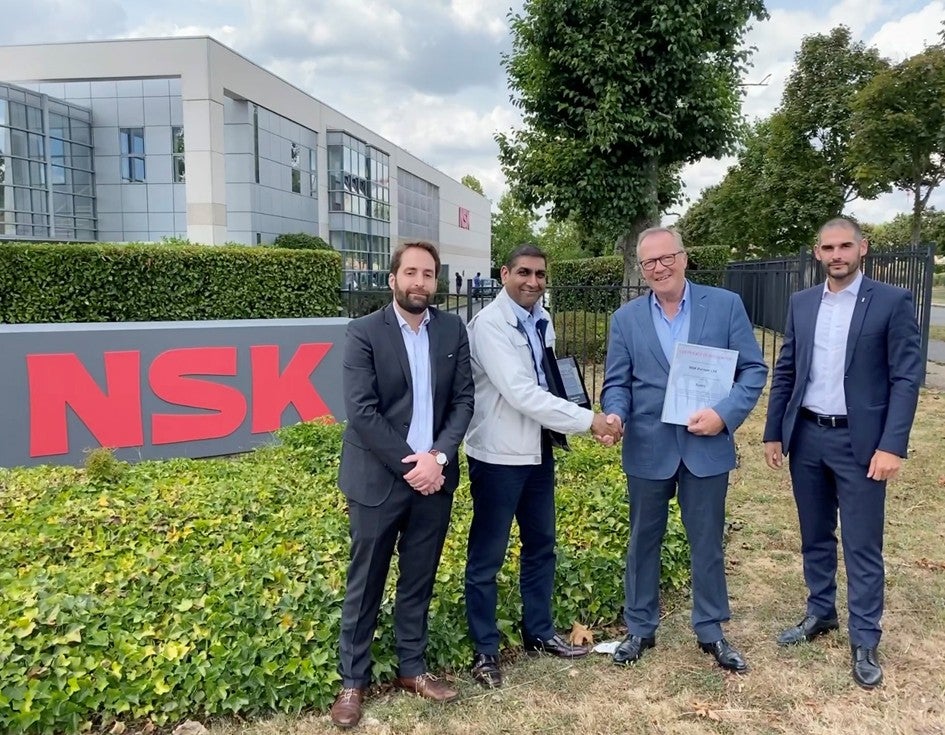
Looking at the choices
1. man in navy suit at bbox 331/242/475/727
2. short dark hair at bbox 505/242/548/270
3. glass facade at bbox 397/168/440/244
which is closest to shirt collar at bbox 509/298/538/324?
short dark hair at bbox 505/242/548/270

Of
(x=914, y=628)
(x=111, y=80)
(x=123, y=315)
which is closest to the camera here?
(x=914, y=628)

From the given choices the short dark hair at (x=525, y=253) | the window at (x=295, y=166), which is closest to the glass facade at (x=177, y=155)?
the window at (x=295, y=166)

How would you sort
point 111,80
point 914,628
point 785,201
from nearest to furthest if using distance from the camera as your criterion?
point 914,628 < point 785,201 < point 111,80

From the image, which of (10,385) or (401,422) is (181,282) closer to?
(10,385)

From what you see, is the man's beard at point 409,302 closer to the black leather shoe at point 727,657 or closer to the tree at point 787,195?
the black leather shoe at point 727,657

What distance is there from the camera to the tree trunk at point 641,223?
13.3 m

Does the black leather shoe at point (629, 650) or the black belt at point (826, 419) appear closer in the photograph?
the black belt at point (826, 419)

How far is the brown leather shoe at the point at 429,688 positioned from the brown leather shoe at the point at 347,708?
0.21 m

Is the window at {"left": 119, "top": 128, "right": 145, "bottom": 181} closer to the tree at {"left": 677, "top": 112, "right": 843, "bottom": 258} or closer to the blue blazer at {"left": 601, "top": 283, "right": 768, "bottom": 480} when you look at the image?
the tree at {"left": 677, "top": 112, "right": 843, "bottom": 258}

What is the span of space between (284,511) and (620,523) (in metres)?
2.06

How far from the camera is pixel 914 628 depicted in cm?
365

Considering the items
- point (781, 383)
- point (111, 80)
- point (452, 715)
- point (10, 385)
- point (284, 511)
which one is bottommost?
point (452, 715)


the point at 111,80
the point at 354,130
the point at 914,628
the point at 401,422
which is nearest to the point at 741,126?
the point at 914,628

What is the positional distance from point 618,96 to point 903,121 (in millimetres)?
8771
